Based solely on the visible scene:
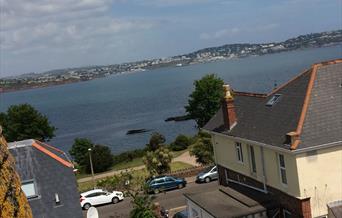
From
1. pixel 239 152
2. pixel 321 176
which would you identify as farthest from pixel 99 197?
pixel 321 176

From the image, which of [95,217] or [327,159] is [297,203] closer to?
[327,159]

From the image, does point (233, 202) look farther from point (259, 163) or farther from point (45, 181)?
point (45, 181)

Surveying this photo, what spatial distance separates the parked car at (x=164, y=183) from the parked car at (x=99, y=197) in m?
2.67

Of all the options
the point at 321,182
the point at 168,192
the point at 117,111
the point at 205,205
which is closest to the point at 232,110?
the point at 205,205

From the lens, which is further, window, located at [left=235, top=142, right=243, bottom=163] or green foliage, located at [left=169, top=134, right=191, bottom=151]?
green foliage, located at [left=169, top=134, right=191, bottom=151]

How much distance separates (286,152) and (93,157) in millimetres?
46361

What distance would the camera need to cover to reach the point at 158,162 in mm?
46969

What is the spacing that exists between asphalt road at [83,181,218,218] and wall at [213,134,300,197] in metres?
3.84

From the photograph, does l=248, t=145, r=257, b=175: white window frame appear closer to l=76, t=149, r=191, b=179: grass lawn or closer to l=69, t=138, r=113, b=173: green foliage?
l=76, t=149, r=191, b=179: grass lawn

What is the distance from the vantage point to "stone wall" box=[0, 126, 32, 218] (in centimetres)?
504

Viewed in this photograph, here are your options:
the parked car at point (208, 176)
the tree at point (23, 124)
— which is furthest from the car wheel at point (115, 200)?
the tree at point (23, 124)

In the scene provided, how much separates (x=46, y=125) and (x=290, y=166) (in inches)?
2214

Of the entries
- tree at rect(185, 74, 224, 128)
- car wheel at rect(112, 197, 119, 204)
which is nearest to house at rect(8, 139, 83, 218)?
car wheel at rect(112, 197, 119, 204)

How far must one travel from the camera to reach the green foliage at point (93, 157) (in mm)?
65750
